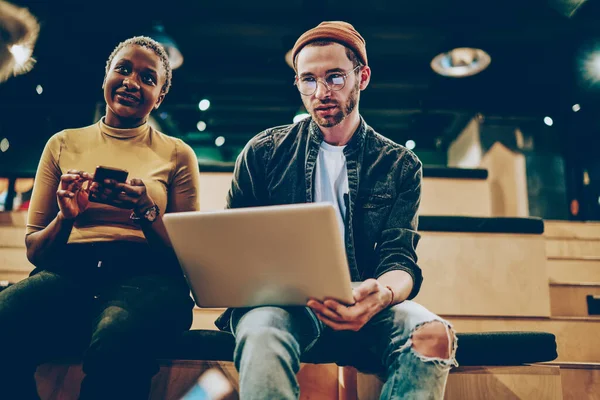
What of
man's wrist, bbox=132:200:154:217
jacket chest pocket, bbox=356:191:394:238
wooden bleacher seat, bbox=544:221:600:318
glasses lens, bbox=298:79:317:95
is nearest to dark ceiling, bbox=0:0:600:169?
wooden bleacher seat, bbox=544:221:600:318

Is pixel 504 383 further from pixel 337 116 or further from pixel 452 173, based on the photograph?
pixel 452 173

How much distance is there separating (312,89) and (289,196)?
1.05ft

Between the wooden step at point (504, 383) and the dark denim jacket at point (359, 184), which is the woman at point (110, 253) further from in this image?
the wooden step at point (504, 383)

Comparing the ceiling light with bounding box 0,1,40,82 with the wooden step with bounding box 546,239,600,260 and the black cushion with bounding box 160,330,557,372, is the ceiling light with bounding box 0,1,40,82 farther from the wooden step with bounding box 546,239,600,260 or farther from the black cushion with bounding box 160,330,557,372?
the wooden step with bounding box 546,239,600,260

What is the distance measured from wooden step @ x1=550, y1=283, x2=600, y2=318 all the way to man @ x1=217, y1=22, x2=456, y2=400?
4.50 feet

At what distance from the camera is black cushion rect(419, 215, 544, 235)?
6.75ft

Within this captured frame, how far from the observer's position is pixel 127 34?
4473 mm

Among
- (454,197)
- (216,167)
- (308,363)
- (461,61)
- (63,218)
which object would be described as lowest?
(308,363)

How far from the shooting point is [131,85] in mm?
1378

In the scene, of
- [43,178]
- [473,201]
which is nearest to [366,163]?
[43,178]

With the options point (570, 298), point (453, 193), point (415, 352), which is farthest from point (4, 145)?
point (415, 352)

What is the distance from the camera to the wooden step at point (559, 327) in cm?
197

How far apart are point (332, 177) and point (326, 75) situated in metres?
0.30

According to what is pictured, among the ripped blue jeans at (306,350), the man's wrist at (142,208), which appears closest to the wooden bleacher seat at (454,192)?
the ripped blue jeans at (306,350)
